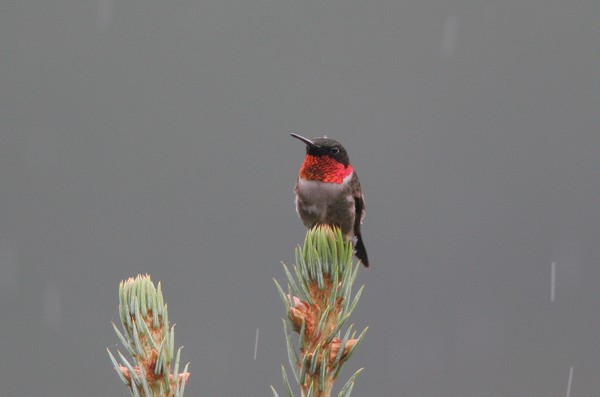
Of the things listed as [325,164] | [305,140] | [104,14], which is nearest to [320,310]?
[305,140]

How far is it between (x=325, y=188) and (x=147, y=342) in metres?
2.11

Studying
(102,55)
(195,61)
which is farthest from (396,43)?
(102,55)

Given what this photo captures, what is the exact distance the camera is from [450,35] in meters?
31.3

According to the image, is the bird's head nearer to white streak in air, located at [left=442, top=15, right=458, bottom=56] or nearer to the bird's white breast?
the bird's white breast

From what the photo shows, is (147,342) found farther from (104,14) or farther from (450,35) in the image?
(104,14)

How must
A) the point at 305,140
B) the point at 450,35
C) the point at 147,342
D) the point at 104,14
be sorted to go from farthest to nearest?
the point at 104,14
the point at 450,35
the point at 305,140
the point at 147,342

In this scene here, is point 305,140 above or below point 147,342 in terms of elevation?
above

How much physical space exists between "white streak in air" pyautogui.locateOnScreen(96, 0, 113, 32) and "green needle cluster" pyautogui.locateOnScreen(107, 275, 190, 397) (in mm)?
30681

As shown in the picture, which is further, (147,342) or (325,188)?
(325,188)

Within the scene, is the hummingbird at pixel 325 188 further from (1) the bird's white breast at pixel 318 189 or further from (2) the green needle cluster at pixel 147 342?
(2) the green needle cluster at pixel 147 342

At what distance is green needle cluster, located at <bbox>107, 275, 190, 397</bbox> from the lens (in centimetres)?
140

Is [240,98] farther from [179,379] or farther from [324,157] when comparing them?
[179,379]

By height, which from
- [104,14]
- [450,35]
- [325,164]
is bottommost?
[325,164]

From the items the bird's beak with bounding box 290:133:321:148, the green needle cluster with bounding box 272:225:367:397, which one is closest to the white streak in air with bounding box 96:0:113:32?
the bird's beak with bounding box 290:133:321:148
